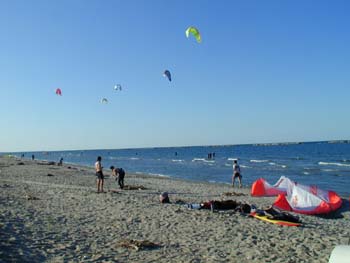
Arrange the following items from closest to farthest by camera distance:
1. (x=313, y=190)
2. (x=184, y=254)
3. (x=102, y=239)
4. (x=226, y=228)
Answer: (x=184, y=254)
(x=102, y=239)
(x=226, y=228)
(x=313, y=190)

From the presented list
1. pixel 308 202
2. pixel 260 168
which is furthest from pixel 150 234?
pixel 260 168

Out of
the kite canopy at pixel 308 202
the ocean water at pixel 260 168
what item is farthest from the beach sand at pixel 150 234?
the ocean water at pixel 260 168

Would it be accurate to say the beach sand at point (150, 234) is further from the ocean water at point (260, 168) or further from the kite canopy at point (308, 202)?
the ocean water at point (260, 168)

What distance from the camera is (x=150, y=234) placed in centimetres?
799

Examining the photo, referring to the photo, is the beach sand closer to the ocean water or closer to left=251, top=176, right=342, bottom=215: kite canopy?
left=251, top=176, right=342, bottom=215: kite canopy

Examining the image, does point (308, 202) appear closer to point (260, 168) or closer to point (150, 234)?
Result: point (150, 234)

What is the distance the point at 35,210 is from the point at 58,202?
1770mm

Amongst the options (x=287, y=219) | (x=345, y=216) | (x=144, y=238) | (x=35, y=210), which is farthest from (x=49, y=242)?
(x=345, y=216)

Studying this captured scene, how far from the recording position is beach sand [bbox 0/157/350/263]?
21.3 ft

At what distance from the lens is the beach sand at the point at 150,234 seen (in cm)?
648

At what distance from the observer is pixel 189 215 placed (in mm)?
10039

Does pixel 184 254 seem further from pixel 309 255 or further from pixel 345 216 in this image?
pixel 345 216

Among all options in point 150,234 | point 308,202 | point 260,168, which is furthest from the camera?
point 260,168

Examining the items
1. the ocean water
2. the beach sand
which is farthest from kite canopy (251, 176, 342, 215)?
the ocean water
